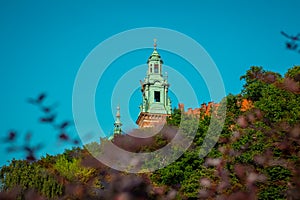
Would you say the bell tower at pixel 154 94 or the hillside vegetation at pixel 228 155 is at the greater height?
the bell tower at pixel 154 94

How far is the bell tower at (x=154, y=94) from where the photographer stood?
182 feet

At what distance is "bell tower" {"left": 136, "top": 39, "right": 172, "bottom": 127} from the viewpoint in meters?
55.6

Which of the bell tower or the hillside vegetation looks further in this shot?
the bell tower

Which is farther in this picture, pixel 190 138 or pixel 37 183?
pixel 190 138

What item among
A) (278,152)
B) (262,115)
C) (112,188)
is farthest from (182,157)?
(112,188)

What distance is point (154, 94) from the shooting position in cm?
5691

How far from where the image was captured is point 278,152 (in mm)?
19531

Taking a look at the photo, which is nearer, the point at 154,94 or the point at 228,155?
the point at 228,155

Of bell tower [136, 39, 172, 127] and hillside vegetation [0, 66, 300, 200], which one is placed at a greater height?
bell tower [136, 39, 172, 127]

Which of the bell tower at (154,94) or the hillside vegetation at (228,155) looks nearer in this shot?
the hillside vegetation at (228,155)

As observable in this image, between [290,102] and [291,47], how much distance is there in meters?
20.2

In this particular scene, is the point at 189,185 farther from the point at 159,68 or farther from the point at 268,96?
the point at 159,68

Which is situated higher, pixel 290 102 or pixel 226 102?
pixel 226 102

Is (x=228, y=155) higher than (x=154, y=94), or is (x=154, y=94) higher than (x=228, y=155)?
(x=154, y=94)
